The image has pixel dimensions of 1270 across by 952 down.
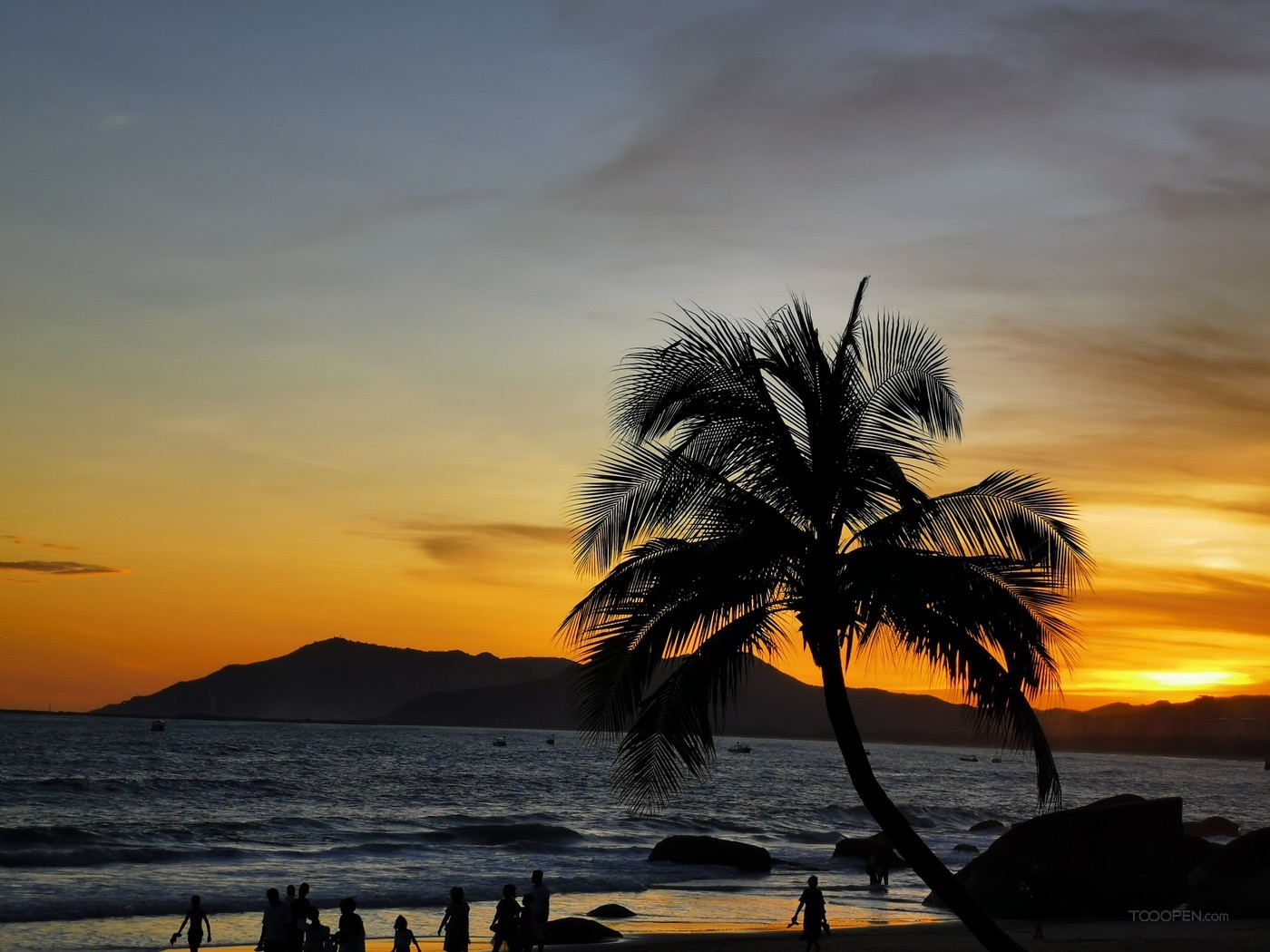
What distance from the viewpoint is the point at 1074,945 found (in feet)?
66.2

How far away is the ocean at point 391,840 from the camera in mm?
30484

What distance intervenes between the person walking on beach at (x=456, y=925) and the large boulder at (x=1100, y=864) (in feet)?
42.7

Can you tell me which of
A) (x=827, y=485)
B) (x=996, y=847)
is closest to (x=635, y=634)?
(x=827, y=485)

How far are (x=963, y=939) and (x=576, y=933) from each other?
320 inches

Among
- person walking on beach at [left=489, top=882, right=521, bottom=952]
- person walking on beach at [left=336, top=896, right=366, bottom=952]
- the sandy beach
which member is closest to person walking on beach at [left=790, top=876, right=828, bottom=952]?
the sandy beach

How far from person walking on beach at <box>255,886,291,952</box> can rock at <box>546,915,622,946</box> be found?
8.10 m

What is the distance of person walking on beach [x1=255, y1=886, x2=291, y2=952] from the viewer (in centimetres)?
1833

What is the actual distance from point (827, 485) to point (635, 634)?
251cm

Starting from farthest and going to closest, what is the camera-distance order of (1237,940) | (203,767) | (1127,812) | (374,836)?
1. (203,767)
2. (374,836)
3. (1127,812)
4. (1237,940)

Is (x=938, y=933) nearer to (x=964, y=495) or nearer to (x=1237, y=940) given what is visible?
(x=1237, y=940)

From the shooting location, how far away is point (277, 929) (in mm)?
18344

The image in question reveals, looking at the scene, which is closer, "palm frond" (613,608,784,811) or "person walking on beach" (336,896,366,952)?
"palm frond" (613,608,784,811)

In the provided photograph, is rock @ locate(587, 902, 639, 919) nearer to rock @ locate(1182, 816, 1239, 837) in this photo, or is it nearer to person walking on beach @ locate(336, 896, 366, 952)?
person walking on beach @ locate(336, 896, 366, 952)

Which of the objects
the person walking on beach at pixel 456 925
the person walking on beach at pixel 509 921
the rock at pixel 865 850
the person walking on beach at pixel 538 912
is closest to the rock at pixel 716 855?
the rock at pixel 865 850
